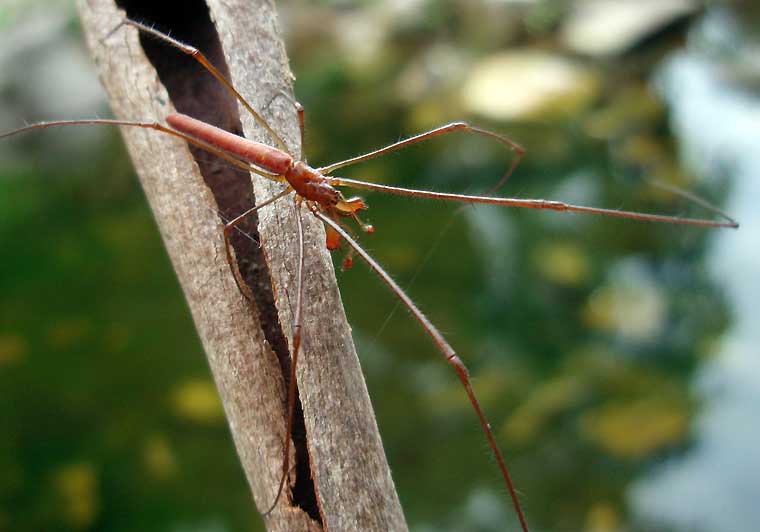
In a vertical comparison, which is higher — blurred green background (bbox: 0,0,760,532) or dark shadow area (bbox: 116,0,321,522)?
dark shadow area (bbox: 116,0,321,522)

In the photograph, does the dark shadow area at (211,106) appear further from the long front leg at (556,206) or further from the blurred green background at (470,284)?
the long front leg at (556,206)

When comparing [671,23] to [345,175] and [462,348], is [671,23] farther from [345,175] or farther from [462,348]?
[462,348]

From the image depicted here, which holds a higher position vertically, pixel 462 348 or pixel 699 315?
pixel 462 348

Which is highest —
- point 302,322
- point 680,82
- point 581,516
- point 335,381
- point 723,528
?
point 302,322

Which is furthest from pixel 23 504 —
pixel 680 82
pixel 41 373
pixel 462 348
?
pixel 680 82

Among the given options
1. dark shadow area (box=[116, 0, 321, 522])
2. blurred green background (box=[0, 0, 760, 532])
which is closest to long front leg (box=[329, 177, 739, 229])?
blurred green background (box=[0, 0, 760, 532])

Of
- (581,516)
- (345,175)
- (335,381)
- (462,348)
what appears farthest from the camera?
(345,175)

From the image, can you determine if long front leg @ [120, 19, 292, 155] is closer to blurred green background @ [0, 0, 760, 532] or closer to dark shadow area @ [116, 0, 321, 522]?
dark shadow area @ [116, 0, 321, 522]
